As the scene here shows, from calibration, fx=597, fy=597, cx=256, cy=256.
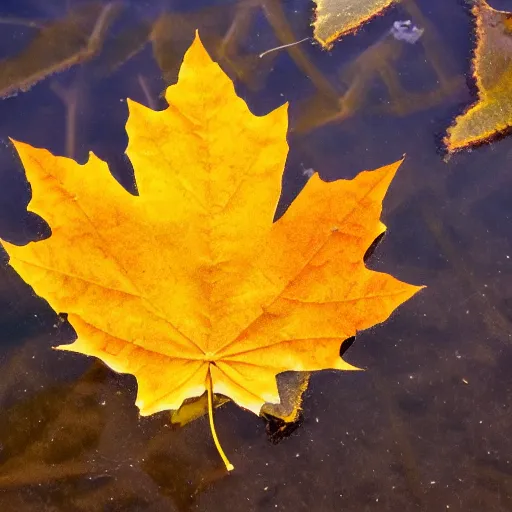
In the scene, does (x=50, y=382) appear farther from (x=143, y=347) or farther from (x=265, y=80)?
(x=265, y=80)

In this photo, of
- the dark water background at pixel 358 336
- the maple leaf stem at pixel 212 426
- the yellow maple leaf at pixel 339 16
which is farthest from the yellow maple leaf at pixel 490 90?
the maple leaf stem at pixel 212 426

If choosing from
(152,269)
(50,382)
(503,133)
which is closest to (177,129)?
(152,269)

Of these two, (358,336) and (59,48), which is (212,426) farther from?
(59,48)

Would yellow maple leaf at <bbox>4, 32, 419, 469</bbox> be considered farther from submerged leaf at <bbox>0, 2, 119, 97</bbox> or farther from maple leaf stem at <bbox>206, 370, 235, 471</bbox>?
submerged leaf at <bbox>0, 2, 119, 97</bbox>

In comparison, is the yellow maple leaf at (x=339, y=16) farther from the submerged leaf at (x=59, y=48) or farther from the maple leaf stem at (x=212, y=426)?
the maple leaf stem at (x=212, y=426)

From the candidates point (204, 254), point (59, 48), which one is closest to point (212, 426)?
point (204, 254)
